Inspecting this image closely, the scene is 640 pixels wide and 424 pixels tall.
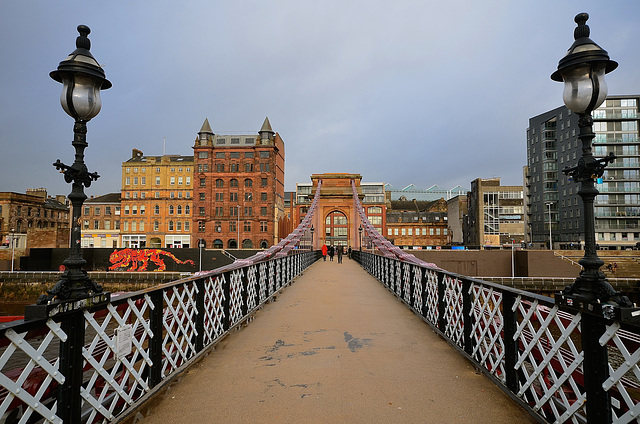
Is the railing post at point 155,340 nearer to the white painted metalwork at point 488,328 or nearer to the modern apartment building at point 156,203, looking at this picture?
the white painted metalwork at point 488,328

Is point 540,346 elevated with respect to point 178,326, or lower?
elevated

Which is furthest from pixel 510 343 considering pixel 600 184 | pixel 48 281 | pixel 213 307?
pixel 600 184

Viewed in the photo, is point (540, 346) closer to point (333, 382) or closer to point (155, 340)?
point (333, 382)

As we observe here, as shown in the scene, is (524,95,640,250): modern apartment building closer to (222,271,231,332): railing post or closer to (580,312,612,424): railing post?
(222,271,231,332): railing post

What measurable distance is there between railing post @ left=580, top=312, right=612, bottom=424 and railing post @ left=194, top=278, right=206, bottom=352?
4.35 m

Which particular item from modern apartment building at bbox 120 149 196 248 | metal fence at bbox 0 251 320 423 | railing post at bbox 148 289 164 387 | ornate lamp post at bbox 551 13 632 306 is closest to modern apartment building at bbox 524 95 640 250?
modern apartment building at bbox 120 149 196 248

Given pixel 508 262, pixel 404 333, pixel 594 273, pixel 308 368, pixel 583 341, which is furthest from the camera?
pixel 508 262

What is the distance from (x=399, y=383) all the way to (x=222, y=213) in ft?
188

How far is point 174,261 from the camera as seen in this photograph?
3834 cm

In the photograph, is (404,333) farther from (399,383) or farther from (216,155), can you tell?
(216,155)

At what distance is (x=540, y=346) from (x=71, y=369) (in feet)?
12.7

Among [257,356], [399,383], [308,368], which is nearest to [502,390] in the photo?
[399,383]

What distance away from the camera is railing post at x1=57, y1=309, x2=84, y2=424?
2779mm

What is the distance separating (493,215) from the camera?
2778 inches
